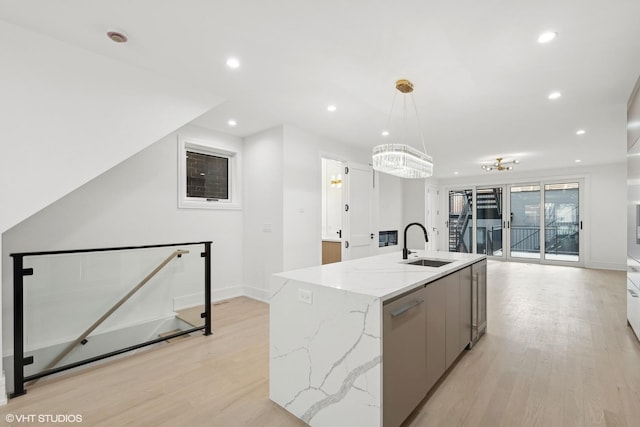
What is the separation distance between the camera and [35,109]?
7.31ft

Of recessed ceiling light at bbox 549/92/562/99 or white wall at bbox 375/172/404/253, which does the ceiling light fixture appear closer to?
recessed ceiling light at bbox 549/92/562/99

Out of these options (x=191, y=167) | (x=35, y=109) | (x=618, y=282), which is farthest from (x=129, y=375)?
(x=618, y=282)

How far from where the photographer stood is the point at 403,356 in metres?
1.70

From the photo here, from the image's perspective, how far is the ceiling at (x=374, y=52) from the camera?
1.98m

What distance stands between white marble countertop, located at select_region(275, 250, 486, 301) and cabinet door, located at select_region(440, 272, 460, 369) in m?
0.11

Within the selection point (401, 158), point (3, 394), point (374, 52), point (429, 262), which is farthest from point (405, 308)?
point (3, 394)

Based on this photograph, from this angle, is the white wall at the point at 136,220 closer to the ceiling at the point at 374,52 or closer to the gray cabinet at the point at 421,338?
the ceiling at the point at 374,52

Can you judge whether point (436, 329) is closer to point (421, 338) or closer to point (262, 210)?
point (421, 338)

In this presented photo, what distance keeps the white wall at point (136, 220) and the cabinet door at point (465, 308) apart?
11.1ft

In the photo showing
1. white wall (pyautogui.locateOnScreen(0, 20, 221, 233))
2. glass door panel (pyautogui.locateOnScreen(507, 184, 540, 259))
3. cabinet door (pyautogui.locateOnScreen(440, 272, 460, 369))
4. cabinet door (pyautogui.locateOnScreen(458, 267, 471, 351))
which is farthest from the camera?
glass door panel (pyautogui.locateOnScreen(507, 184, 540, 259))

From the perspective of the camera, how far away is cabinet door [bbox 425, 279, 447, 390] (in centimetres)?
201

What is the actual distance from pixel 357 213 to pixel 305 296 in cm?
371

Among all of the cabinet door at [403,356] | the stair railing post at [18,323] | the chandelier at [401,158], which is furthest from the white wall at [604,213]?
the stair railing post at [18,323]

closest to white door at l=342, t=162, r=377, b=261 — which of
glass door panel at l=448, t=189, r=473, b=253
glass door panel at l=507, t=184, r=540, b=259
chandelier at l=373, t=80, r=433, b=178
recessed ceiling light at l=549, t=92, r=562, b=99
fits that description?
chandelier at l=373, t=80, r=433, b=178
